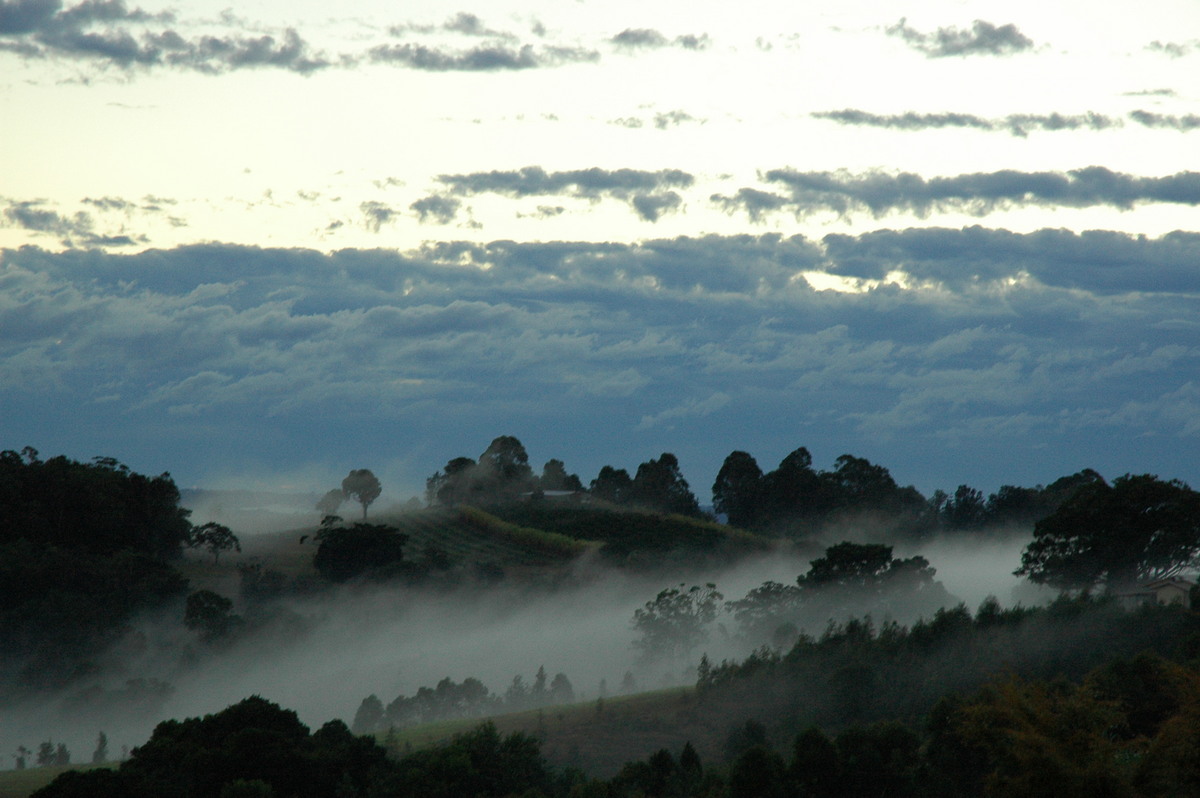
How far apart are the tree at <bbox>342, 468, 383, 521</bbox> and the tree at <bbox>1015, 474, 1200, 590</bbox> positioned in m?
89.6

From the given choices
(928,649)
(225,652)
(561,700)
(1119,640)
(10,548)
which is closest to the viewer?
(1119,640)

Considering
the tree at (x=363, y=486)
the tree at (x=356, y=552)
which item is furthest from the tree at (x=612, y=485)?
the tree at (x=356, y=552)

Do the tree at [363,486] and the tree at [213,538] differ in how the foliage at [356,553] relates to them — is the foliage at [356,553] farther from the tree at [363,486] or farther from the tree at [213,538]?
the tree at [363,486]

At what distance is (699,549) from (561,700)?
1698 inches

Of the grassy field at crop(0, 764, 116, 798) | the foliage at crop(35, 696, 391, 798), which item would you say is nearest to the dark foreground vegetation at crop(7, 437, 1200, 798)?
the foliage at crop(35, 696, 391, 798)

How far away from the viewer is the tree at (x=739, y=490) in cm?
13712

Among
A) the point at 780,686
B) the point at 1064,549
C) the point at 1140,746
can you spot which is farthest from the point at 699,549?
the point at 1140,746

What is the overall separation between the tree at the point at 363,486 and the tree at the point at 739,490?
42.1 metres

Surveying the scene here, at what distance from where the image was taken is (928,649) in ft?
129

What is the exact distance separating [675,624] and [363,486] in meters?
77.0

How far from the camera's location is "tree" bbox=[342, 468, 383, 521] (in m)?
135

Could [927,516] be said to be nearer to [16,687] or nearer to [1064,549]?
[1064,549]

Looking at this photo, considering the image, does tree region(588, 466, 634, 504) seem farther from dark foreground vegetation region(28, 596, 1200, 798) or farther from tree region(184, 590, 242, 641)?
dark foreground vegetation region(28, 596, 1200, 798)

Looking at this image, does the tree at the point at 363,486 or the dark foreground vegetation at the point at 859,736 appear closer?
the dark foreground vegetation at the point at 859,736
